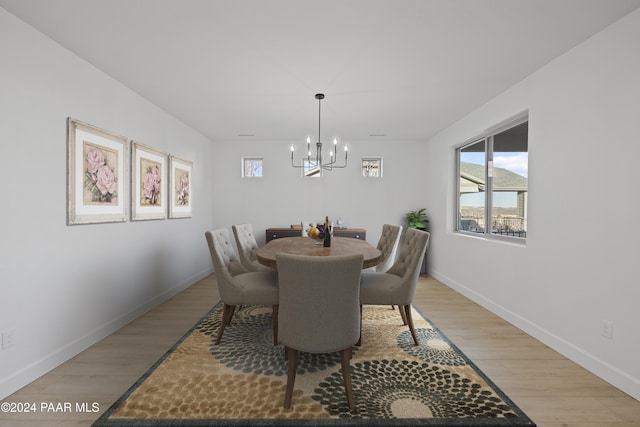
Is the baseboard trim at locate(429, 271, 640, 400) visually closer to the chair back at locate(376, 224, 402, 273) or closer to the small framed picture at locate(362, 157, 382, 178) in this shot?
the chair back at locate(376, 224, 402, 273)

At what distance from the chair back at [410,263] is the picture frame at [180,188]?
308 centimetres

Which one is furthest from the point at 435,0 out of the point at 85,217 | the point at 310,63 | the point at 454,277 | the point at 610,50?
the point at 454,277

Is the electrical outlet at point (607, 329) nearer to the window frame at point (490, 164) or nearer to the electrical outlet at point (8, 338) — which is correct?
the window frame at point (490, 164)

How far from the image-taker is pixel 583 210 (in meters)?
2.25

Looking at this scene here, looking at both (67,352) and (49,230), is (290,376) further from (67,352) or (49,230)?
(49,230)

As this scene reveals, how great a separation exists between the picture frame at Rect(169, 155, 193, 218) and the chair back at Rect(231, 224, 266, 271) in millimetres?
1115

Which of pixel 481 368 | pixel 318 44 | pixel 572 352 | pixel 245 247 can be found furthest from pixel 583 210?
pixel 245 247

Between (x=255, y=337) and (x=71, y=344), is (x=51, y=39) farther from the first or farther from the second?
(x=255, y=337)

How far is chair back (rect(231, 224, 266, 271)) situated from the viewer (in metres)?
3.32

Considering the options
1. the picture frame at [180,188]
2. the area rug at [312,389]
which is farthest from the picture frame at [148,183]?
the area rug at [312,389]

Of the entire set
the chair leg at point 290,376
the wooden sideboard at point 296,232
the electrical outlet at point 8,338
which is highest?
the wooden sideboard at point 296,232

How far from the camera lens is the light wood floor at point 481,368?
168cm

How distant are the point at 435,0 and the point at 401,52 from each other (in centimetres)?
60

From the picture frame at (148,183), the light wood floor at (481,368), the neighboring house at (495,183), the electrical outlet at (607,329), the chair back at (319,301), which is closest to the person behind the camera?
the chair back at (319,301)
